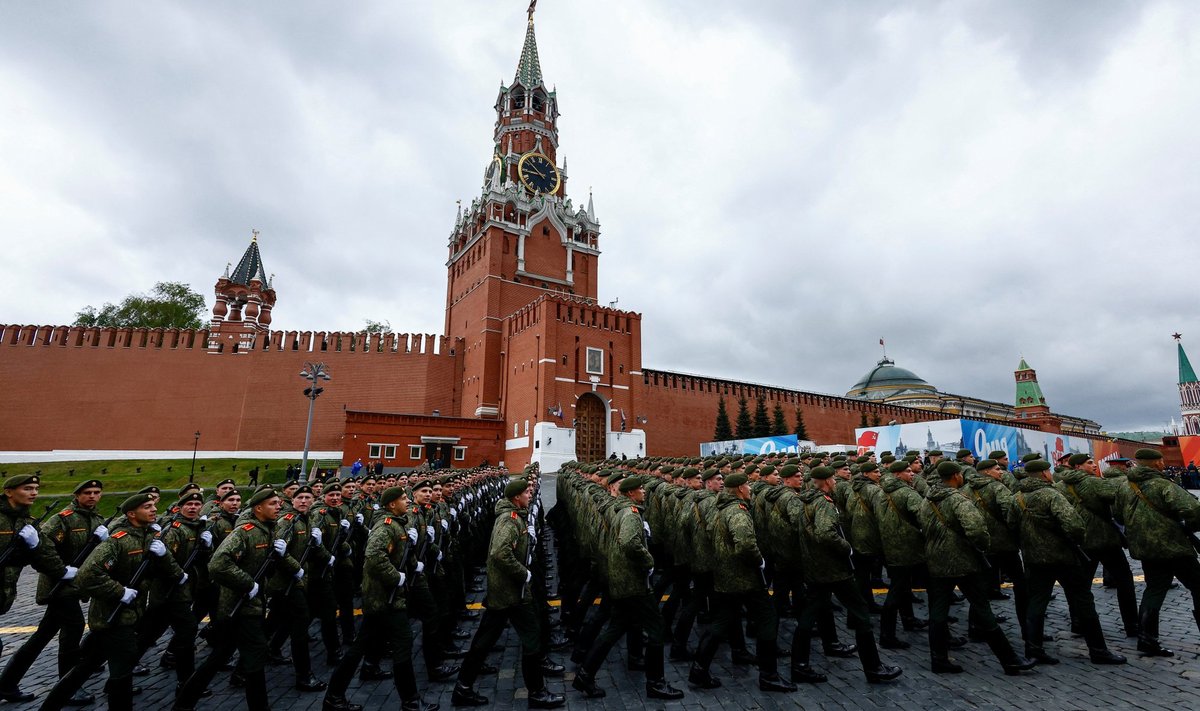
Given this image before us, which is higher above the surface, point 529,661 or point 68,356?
point 68,356

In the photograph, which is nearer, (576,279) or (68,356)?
(68,356)

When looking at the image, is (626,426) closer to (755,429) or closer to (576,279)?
(755,429)

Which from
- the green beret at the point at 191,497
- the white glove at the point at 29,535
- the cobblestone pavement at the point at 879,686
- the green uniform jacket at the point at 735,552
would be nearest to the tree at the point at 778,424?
the cobblestone pavement at the point at 879,686

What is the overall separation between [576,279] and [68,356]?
33226 millimetres

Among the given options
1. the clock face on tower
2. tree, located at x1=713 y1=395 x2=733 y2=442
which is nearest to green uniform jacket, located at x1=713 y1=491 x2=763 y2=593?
tree, located at x1=713 y1=395 x2=733 y2=442

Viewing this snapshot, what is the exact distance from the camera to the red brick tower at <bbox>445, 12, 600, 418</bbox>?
39938mm

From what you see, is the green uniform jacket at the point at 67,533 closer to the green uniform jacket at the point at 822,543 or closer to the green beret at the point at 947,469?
the green uniform jacket at the point at 822,543

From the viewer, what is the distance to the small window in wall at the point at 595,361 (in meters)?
35.5

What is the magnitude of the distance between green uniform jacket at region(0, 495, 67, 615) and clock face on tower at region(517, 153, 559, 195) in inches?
1755

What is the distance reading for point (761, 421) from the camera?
40.7 meters

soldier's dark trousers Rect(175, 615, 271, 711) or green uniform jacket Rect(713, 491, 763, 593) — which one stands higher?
green uniform jacket Rect(713, 491, 763, 593)

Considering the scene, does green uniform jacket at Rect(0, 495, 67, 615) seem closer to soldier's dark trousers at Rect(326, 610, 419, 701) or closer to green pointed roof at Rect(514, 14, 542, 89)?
soldier's dark trousers at Rect(326, 610, 419, 701)

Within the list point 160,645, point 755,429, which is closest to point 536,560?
point 160,645

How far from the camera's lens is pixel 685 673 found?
5.92 metres
